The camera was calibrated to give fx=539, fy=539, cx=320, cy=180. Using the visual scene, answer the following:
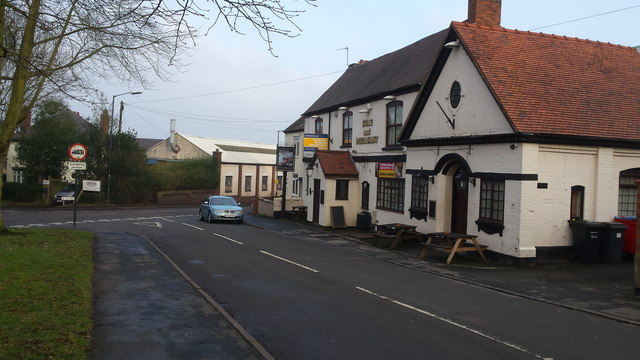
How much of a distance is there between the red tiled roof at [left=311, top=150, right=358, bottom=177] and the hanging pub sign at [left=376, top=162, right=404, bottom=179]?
249 cm

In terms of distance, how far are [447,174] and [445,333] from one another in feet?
40.4

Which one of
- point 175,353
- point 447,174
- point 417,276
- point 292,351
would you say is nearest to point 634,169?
point 447,174

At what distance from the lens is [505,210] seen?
53.5 feet

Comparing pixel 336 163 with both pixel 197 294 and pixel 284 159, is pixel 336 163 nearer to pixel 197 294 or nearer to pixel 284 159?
pixel 284 159

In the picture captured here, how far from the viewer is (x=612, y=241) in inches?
617

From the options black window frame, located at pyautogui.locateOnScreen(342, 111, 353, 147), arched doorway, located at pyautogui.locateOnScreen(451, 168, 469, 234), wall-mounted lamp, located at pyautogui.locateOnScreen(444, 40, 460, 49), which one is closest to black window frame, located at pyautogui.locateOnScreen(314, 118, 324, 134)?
black window frame, located at pyautogui.locateOnScreen(342, 111, 353, 147)

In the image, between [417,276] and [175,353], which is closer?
[175,353]

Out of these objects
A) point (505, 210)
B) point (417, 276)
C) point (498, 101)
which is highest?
point (498, 101)

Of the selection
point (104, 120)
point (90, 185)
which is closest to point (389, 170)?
point (90, 185)

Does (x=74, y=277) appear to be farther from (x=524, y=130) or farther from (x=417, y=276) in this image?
(x=524, y=130)

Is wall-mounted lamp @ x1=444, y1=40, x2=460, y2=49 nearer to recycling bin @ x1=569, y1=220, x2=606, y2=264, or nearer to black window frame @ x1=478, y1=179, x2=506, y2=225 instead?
black window frame @ x1=478, y1=179, x2=506, y2=225

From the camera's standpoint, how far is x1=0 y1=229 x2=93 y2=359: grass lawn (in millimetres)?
6180

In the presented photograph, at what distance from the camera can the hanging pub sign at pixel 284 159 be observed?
33.6 m

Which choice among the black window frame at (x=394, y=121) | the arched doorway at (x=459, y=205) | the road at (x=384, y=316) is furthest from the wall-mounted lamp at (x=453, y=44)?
the road at (x=384, y=316)
